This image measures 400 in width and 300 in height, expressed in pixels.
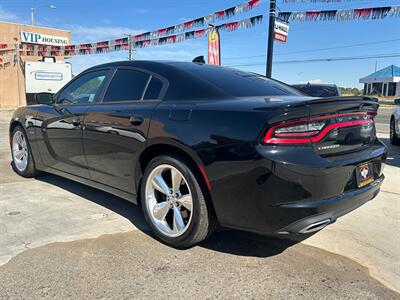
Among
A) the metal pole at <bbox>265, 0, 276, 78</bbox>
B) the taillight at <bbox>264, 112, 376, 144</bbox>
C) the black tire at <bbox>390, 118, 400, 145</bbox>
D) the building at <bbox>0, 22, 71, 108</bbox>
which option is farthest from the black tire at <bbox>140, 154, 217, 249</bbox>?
the building at <bbox>0, 22, 71, 108</bbox>

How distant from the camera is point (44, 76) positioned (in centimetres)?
2275

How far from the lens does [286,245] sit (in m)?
3.36

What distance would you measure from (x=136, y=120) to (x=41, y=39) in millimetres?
32499

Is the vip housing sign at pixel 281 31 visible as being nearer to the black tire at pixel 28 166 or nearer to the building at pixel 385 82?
the black tire at pixel 28 166

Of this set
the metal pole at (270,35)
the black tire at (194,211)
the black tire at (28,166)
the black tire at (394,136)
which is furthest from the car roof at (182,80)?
the black tire at (394,136)

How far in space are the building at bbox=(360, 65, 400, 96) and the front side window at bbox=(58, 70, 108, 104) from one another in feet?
Answer: 226

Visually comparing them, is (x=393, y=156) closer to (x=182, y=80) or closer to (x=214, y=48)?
(x=182, y=80)

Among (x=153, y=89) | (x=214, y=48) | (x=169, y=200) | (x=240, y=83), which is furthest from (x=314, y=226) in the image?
(x=214, y=48)

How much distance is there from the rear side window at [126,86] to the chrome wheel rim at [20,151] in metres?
2.13

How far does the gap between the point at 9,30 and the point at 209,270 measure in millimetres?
32861

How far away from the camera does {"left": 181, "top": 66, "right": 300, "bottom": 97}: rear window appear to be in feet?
11.1

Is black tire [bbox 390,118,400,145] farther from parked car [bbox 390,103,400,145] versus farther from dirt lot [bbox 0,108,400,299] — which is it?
dirt lot [bbox 0,108,400,299]

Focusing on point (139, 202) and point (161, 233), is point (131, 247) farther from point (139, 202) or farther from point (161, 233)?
point (139, 202)

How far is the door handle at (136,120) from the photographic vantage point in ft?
11.3
